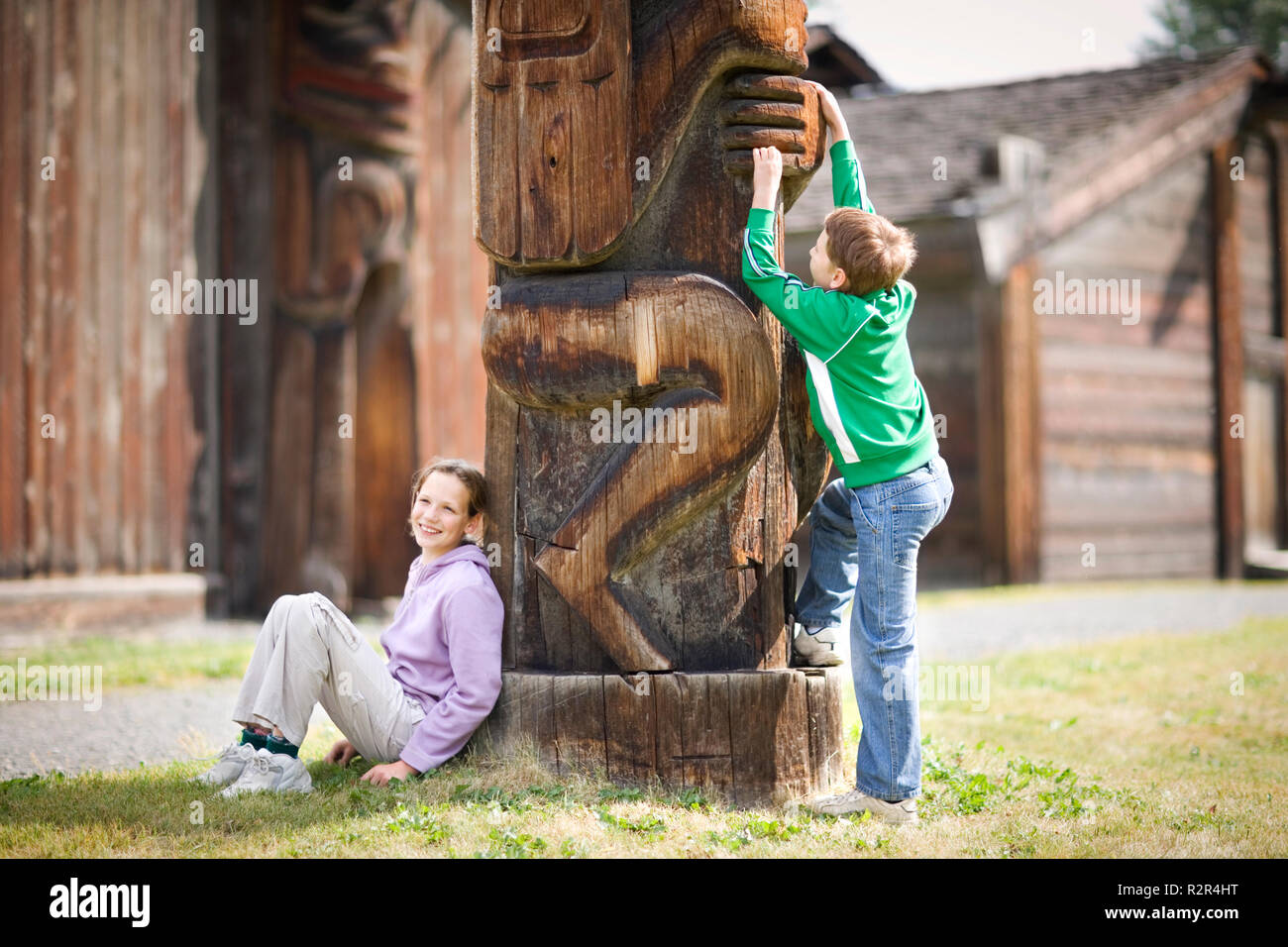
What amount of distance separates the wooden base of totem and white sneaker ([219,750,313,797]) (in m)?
0.64

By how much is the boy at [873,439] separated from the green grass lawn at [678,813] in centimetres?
22

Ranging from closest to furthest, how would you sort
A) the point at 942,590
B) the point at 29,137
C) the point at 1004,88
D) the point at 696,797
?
1. the point at 696,797
2. the point at 29,137
3. the point at 942,590
4. the point at 1004,88

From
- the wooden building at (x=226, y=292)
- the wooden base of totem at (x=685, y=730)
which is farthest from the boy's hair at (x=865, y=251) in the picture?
the wooden building at (x=226, y=292)

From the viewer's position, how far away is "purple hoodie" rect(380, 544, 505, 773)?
3.79 metres

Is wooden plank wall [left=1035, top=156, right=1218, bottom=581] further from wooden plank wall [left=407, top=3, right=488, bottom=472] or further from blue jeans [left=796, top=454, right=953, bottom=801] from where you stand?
blue jeans [left=796, top=454, right=953, bottom=801]

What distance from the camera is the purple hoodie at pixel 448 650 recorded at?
12.4 feet

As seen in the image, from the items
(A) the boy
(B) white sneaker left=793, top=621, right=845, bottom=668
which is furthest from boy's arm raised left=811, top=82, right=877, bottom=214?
(B) white sneaker left=793, top=621, right=845, bottom=668

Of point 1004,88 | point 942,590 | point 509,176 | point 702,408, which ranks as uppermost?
point 1004,88

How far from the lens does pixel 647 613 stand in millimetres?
3791

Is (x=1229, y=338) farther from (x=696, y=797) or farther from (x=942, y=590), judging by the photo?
(x=696, y=797)

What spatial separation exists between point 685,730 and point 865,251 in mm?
1410
